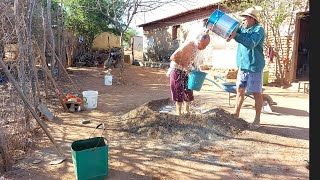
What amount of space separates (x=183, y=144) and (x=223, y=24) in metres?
1.72

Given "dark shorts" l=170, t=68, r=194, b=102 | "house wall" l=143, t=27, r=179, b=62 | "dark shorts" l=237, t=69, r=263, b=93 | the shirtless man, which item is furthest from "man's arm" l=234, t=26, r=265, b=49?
"house wall" l=143, t=27, r=179, b=62

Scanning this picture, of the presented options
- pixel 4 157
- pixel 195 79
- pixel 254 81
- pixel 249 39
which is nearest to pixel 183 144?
pixel 195 79

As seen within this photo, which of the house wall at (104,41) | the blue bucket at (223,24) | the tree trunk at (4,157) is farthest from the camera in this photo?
the house wall at (104,41)

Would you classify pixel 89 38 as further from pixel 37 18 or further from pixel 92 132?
pixel 92 132

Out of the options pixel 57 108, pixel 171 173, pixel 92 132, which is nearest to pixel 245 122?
pixel 171 173

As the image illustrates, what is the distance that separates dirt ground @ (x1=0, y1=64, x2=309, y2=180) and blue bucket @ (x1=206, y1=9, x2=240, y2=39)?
4.54 feet

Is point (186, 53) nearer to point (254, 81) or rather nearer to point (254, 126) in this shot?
point (254, 81)

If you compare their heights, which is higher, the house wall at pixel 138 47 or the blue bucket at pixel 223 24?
the house wall at pixel 138 47

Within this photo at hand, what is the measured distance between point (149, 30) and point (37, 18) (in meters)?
11.2

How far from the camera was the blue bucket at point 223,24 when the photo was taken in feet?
12.8

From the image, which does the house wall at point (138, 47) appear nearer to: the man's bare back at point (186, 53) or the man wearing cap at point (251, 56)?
the man's bare back at point (186, 53)

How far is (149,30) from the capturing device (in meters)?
18.0

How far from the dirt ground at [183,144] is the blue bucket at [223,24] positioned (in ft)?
4.54

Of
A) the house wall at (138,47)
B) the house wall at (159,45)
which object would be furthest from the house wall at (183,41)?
the house wall at (138,47)
